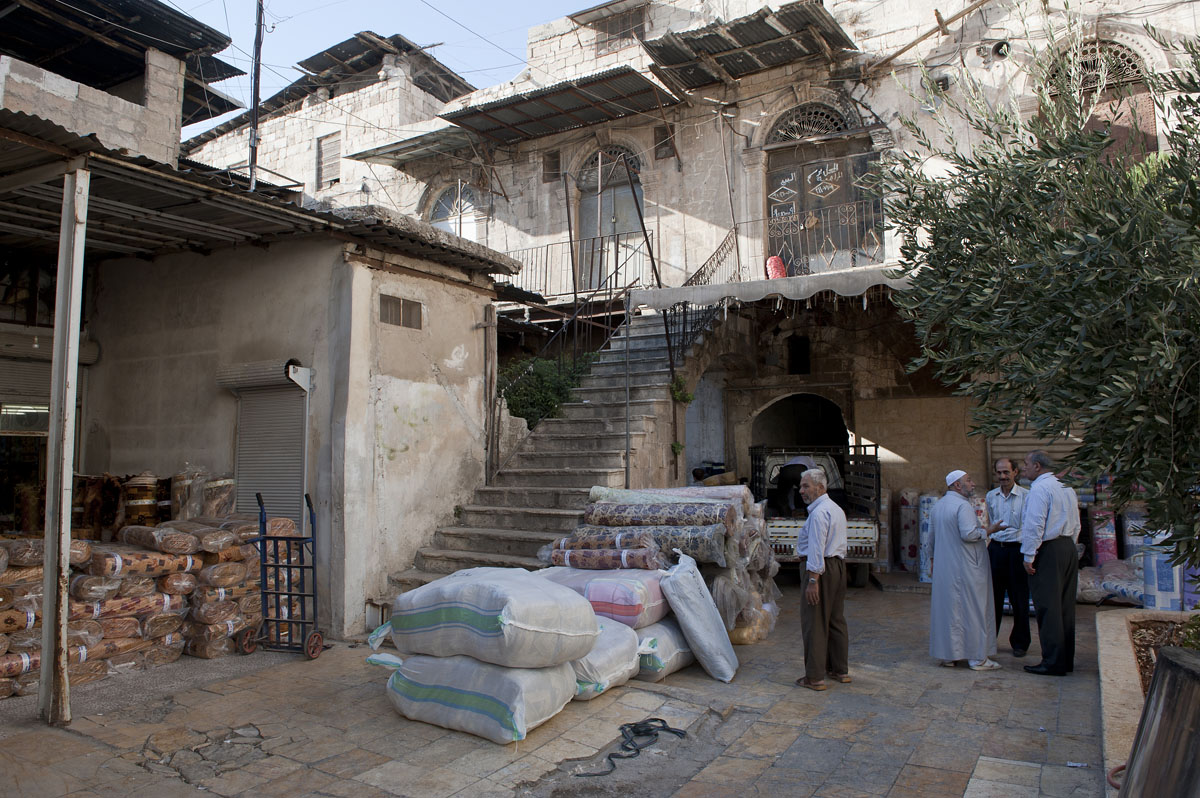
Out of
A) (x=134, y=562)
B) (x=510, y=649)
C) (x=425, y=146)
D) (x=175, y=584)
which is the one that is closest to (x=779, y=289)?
(x=510, y=649)

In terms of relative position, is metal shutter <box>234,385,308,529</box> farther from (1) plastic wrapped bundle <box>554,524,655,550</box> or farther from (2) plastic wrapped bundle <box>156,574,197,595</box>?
(1) plastic wrapped bundle <box>554,524,655,550</box>

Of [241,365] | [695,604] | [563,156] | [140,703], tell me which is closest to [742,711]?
[695,604]

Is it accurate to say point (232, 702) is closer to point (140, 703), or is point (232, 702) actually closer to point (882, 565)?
point (140, 703)

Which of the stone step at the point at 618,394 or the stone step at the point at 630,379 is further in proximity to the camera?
the stone step at the point at 630,379

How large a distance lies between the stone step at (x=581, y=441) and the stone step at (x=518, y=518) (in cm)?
116

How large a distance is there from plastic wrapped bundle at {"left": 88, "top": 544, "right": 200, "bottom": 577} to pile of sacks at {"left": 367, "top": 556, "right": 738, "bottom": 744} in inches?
84.5

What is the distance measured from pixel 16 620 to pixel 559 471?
508cm

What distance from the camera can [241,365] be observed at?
8.14 meters

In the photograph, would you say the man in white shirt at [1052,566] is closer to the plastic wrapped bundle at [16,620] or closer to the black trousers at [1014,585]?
the black trousers at [1014,585]

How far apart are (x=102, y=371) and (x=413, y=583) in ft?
A: 16.0

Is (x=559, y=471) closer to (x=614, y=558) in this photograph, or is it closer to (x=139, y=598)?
(x=614, y=558)

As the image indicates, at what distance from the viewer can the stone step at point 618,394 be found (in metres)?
10.1

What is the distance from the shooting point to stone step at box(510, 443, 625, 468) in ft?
30.0

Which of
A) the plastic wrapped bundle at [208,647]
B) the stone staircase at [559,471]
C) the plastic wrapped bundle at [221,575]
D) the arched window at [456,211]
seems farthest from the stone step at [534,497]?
the arched window at [456,211]
